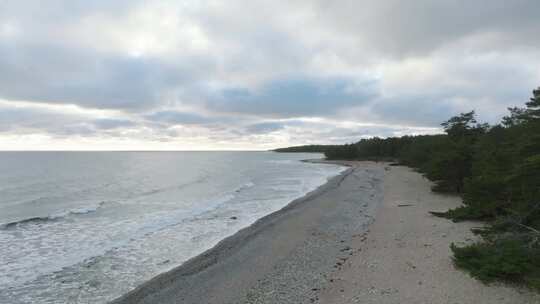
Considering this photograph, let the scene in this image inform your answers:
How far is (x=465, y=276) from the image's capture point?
936 centimetres

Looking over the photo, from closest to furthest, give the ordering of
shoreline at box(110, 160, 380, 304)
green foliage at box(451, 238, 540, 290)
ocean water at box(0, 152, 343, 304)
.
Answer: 1. green foliage at box(451, 238, 540, 290)
2. shoreline at box(110, 160, 380, 304)
3. ocean water at box(0, 152, 343, 304)

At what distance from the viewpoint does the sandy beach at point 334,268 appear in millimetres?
8648

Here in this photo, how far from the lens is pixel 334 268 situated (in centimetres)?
1094

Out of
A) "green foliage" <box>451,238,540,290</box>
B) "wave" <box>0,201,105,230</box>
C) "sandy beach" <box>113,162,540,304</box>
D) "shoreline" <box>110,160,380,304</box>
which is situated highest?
"green foliage" <box>451,238,540,290</box>

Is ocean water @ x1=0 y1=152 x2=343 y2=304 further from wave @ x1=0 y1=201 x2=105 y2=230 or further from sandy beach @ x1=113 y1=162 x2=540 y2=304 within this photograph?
sandy beach @ x1=113 y1=162 x2=540 y2=304

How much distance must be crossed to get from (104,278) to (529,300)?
1184 centimetres

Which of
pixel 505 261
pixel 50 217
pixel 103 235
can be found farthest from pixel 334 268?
pixel 50 217

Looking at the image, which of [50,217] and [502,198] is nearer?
[502,198]

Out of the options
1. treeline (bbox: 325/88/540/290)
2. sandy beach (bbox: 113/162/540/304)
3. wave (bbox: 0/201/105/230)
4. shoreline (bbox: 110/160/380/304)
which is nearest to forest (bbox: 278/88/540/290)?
treeline (bbox: 325/88/540/290)

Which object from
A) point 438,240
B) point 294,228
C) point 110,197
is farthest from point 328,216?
point 110,197

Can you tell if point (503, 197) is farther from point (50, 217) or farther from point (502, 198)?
point (50, 217)

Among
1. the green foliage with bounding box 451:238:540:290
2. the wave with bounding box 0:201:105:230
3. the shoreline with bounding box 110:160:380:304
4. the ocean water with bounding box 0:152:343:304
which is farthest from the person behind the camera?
the wave with bounding box 0:201:105:230

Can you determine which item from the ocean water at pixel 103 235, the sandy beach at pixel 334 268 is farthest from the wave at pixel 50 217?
the sandy beach at pixel 334 268

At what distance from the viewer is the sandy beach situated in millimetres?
8648
